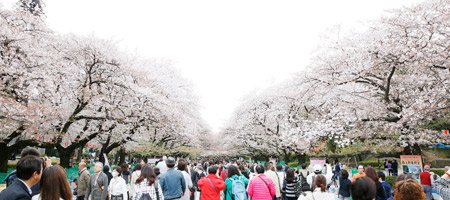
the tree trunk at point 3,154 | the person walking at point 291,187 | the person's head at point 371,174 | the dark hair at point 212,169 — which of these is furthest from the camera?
the tree trunk at point 3,154

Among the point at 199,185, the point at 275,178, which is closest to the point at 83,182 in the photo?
the point at 199,185

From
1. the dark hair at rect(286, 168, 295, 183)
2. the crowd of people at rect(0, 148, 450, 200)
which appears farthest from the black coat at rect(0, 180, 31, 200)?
the dark hair at rect(286, 168, 295, 183)

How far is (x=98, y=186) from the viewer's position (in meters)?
8.38

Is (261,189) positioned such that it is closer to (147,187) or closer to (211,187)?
(211,187)

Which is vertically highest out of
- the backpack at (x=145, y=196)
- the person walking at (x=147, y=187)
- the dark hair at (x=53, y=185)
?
the dark hair at (x=53, y=185)

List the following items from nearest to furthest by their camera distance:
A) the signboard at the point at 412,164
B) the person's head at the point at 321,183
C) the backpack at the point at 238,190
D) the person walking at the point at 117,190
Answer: the person's head at the point at 321,183 < the backpack at the point at 238,190 < the person walking at the point at 117,190 < the signboard at the point at 412,164

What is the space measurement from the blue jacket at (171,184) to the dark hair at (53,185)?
4.07 meters

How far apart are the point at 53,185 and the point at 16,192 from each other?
0.32 m

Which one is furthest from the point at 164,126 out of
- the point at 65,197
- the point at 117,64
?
the point at 65,197

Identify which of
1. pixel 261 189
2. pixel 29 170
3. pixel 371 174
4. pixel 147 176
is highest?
pixel 29 170

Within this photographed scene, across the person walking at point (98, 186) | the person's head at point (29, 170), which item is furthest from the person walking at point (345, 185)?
the person's head at point (29, 170)

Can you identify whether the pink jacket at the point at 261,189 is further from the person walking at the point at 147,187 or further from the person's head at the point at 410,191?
the person's head at the point at 410,191

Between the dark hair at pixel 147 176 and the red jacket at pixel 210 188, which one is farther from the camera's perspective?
the red jacket at pixel 210 188

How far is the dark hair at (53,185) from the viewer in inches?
135
